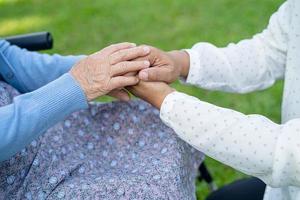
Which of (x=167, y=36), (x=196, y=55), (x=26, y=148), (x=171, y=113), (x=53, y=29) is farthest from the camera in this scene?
(x=53, y=29)

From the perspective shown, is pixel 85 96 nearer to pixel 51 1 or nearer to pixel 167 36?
pixel 167 36

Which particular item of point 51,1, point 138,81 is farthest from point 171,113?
point 51,1

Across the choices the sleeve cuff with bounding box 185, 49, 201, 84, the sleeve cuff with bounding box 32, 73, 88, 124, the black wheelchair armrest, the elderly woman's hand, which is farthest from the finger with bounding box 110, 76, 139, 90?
the black wheelchair armrest

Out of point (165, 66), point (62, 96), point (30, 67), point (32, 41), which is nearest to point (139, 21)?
point (32, 41)

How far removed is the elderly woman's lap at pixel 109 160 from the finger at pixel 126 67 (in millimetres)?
146

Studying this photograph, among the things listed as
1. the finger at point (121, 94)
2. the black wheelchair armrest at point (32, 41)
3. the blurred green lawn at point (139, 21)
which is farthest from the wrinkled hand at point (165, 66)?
the blurred green lawn at point (139, 21)

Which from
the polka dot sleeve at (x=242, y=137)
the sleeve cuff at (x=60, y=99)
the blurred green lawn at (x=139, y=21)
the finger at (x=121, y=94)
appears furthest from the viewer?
the blurred green lawn at (x=139, y=21)

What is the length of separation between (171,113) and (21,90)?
555 mm

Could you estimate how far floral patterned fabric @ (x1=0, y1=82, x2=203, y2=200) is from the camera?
1.23 m

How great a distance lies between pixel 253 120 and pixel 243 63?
428 millimetres

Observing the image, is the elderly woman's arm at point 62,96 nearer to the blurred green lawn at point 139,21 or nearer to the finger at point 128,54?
the finger at point 128,54

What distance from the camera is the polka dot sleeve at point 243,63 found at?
5.04 ft

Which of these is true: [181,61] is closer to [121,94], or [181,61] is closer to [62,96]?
[121,94]

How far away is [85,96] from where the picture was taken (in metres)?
1.27
